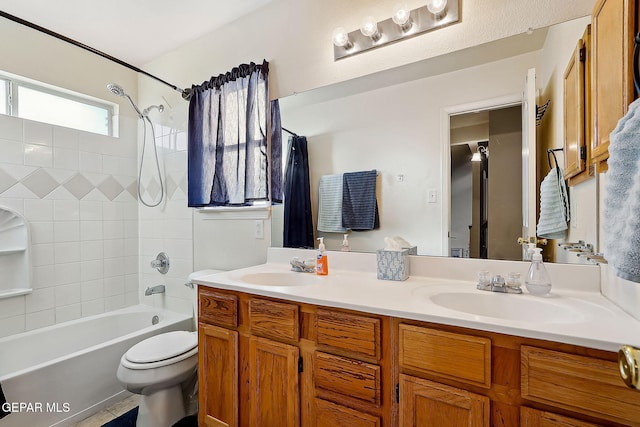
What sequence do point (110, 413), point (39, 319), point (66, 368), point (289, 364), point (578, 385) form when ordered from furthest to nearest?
point (39, 319) → point (110, 413) → point (66, 368) → point (289, 364) → point (578, 385)

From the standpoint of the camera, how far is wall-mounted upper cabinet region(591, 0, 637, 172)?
2.38 ft

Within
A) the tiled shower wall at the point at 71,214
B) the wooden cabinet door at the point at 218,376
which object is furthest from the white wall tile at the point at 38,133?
the wooden cabinet door at the point at 218,376

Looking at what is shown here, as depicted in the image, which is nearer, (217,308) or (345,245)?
(217,308)

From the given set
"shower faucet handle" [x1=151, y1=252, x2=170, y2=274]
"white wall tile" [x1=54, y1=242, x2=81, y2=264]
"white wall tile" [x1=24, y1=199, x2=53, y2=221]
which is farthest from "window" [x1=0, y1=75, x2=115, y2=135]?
"shower faucet handle" [x1=151, y1=252, x2=170, y2=274]

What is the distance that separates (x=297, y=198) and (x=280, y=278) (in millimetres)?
527

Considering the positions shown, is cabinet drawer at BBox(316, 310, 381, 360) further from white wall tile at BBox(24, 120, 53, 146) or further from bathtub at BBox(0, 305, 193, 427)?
white wall tile at BBox(24, 120, 53, 146)

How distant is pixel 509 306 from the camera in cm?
111

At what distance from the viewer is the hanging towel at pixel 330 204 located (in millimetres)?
1728

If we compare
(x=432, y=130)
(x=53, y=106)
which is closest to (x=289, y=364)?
(x=432, y=130)

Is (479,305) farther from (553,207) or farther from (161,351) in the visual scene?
(161,351)

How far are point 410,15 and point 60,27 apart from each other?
2430 millimetres

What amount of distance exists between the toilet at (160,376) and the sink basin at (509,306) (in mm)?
1304

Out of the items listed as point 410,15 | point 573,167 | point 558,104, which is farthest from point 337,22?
point 573,167

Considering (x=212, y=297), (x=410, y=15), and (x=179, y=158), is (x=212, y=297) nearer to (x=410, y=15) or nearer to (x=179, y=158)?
(x=179, y=158)
